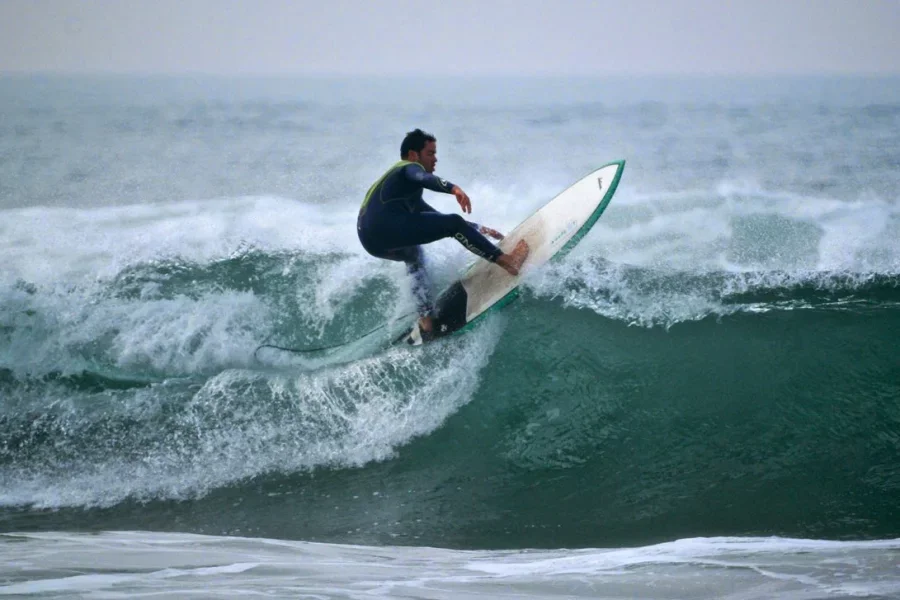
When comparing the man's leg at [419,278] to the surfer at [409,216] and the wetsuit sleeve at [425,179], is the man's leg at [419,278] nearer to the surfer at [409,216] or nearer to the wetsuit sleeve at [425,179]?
the surfer at [409,216]

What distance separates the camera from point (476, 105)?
18.5 meters

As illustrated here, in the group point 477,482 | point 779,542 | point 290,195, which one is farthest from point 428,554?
point 290,195

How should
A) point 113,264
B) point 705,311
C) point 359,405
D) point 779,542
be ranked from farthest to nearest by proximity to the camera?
point 113,264, point 705,311, point 359,405, point 779,542

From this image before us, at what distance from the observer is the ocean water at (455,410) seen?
11.3 feet

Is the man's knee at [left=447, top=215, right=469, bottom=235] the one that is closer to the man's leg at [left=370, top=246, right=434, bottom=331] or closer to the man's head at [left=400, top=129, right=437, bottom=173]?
the man's head at [left=400, top=129, right=437, bottom=173]

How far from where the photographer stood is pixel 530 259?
5.47 meters

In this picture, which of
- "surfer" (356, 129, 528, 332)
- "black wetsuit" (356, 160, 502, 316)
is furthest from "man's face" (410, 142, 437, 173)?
"black wetsuit" (356, 160, 502, 316)

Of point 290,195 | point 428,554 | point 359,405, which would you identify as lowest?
point 428,554

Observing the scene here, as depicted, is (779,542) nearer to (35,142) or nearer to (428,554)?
(428,554)

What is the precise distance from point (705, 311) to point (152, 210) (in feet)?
22.1

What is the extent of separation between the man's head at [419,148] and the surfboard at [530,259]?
92 centimetres

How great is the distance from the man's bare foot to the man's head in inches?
30.6

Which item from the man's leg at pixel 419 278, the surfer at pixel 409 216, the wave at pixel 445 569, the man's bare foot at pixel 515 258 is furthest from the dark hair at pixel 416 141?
the wave at pixel 445 569

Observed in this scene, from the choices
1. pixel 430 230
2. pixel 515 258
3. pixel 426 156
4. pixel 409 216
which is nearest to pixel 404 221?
pixel 409 216
